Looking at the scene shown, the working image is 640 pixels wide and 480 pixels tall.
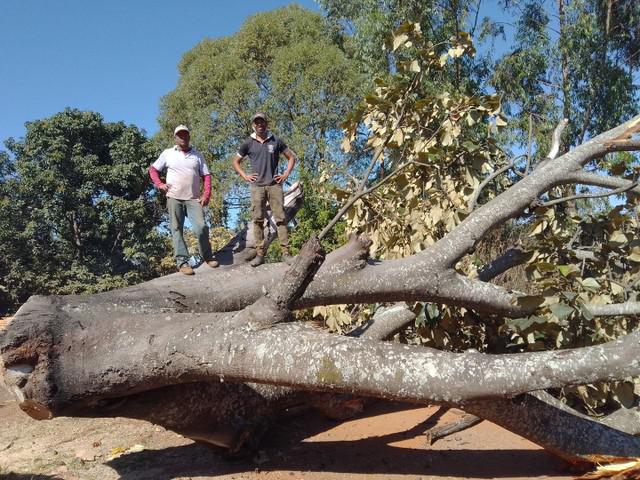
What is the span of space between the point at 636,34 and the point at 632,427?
1148 centimetres

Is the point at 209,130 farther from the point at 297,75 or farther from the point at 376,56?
the point at 376,56

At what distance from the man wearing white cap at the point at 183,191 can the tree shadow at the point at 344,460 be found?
1.60 meters

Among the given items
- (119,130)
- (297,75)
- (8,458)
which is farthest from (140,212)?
(8,458)

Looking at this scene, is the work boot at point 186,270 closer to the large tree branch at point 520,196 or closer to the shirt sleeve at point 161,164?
the shirt sleeve at point 161,164

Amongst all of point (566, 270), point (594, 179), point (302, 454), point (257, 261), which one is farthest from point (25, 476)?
point (594, 179)

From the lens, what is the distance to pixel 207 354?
310 cm

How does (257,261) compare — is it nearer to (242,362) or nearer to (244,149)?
(244,149)

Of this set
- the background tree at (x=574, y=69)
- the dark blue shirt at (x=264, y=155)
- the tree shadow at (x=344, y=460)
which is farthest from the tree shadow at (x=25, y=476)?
the background tree at (x=574, y=69)

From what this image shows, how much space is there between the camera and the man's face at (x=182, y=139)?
4891 mm

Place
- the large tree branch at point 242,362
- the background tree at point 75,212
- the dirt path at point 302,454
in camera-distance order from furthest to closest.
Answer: the background tree at point 75,212, the dirt path at point 302,454, the large tree branch at point 242,362

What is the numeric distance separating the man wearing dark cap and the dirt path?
1715 mm

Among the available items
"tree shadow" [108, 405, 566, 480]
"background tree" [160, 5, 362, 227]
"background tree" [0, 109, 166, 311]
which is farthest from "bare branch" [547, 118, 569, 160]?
"background tree" [0, 109, 166, 311]

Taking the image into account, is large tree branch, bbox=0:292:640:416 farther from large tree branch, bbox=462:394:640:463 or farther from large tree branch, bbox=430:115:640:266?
large tree branch, bbox=430:115:640:266

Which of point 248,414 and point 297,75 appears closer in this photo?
point 248,414
